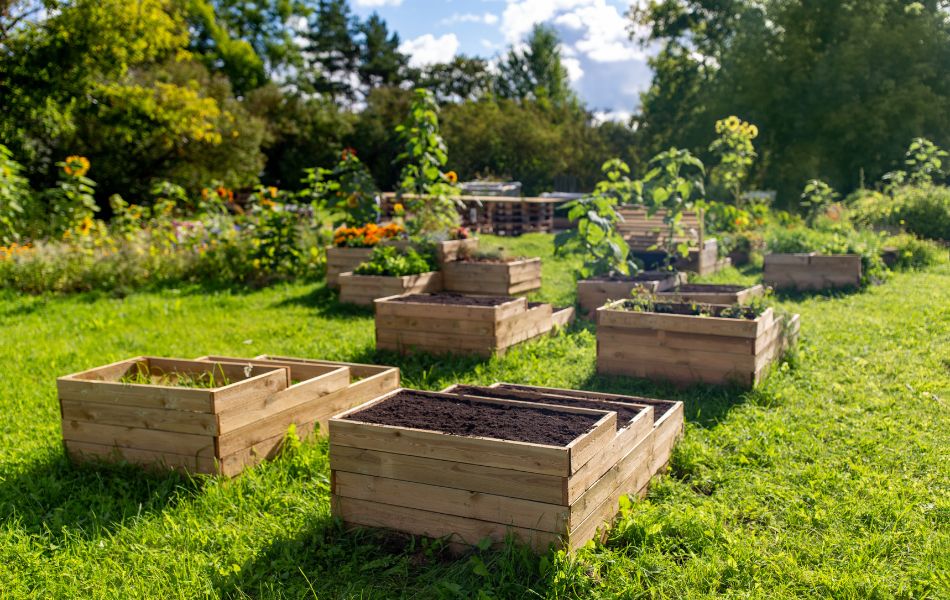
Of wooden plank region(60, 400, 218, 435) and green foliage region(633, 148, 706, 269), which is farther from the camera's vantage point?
green foliage region(633, 148, 706, 269)

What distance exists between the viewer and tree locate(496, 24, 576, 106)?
4984 centimetres

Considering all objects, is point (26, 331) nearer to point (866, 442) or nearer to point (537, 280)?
point (537, 280)

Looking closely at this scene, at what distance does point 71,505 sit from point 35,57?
1830 centimetres

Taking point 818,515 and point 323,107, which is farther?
point 323,107

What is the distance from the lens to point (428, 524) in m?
3.21

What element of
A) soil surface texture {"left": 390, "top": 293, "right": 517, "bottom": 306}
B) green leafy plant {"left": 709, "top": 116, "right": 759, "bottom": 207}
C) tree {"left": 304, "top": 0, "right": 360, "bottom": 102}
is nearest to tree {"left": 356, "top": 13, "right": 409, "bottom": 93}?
tree {"left": 304, "top": 0, "right": 360, "bottom": 102}

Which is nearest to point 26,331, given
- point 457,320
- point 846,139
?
point 457,320

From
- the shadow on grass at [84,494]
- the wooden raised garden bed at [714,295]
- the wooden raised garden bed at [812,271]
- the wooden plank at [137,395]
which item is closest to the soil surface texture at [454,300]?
the wooden raised garden bed at [714,295]

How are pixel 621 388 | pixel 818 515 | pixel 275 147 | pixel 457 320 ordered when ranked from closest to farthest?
1. pixel 818 515
2. pixel 621 388
3. pixel 457 320
4. pixel 275 147

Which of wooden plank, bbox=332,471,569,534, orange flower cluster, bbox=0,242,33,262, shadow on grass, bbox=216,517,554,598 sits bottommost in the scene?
shadow on grass, bbox=216,517,554,598

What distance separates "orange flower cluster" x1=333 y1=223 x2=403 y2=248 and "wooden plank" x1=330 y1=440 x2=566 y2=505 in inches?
256

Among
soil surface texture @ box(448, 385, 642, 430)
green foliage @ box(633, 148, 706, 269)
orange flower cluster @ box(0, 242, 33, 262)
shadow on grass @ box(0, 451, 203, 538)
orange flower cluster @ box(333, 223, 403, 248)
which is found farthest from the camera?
orange flower cluster @ box(0, 242, 33, 262)

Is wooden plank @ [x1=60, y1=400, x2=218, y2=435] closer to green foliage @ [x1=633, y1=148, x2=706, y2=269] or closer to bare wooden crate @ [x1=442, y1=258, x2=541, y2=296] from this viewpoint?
bare wooden crate @ [x1=442, y1=258, x2=541, y2=296]

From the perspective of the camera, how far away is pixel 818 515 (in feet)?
11.1
